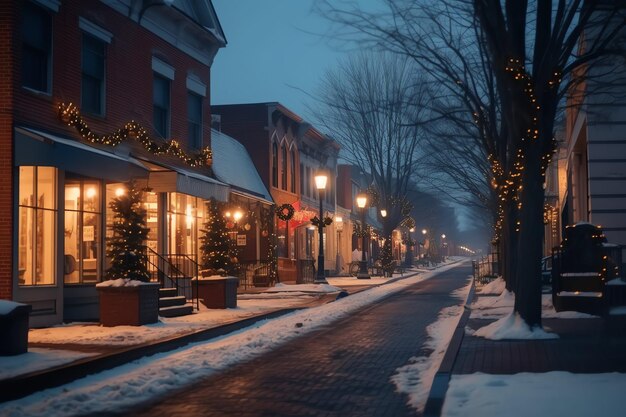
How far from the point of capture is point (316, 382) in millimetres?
10422

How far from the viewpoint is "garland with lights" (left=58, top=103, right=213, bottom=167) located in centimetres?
1748

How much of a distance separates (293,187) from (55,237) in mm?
27482

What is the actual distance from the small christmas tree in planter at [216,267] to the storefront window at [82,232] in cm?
293

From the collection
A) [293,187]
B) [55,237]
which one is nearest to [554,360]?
[55,237]

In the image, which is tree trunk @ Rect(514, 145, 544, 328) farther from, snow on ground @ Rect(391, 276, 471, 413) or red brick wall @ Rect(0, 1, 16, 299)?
red brick wall @ Rect(0, 1, 16, 299)

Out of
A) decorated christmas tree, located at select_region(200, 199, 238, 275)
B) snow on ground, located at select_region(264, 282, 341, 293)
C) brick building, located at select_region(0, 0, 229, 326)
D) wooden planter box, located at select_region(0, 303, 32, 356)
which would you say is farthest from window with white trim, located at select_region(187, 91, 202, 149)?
wooden planter box, located at select_region(0, 303, 32, 356)

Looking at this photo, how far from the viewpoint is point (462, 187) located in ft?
136

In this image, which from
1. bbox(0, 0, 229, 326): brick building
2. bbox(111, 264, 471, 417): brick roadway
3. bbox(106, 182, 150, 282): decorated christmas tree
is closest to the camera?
bbox(111, 264, 471, 417): brick roadway

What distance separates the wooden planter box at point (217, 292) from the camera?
812 inches

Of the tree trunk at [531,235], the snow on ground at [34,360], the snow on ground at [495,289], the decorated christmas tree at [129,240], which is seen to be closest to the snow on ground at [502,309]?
the snow on ground at [495,289]

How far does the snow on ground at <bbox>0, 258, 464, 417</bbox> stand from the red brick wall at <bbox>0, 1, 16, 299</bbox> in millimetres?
4286

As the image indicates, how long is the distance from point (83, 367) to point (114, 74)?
10.7m

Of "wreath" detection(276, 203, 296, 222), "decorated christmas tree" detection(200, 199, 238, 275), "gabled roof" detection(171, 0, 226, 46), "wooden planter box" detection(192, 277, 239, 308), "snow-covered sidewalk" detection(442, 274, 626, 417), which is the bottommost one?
"snow-covered sidewalk" detection(442, 274, 626, 417)

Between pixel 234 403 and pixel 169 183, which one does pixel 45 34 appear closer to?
pixel 169 183
